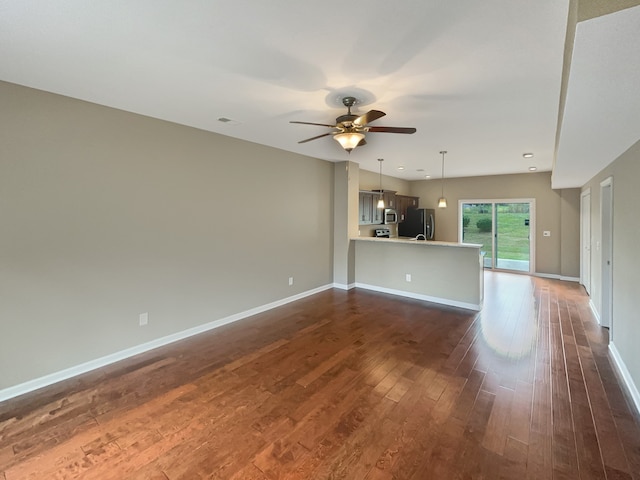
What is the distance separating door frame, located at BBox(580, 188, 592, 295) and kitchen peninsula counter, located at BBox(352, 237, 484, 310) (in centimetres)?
223

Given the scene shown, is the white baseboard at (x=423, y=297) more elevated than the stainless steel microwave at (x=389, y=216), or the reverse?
the stainless steel microwave at (x=389, y=216)

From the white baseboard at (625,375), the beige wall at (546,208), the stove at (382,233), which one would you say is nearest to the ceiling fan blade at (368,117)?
the white baseboard at (625,375)

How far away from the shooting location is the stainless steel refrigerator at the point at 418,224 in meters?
8.41

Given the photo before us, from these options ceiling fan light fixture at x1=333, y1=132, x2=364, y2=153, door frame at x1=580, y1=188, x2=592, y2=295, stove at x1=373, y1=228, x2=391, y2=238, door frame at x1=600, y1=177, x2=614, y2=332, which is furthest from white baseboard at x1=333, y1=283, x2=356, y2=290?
door frame at x1=580, y1=188, x2=592, y2=295

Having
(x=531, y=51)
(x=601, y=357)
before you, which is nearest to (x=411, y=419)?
(x=601, y=357)

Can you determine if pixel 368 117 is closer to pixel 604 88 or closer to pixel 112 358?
pixel 604 88

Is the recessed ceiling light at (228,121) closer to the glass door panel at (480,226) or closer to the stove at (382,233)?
the stove at (382,233)

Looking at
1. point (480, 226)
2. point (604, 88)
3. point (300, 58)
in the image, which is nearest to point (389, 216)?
point (480, 226)

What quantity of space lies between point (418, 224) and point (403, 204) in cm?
72

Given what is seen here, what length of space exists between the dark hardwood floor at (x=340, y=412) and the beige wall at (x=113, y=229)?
1.49 ft

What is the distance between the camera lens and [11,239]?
8.50 feet

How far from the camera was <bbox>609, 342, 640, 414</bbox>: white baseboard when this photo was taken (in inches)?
94.7

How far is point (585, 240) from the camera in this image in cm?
600

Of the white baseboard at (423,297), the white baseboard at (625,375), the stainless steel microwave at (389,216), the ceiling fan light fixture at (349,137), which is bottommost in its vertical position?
the white baseboard at (625,375)
